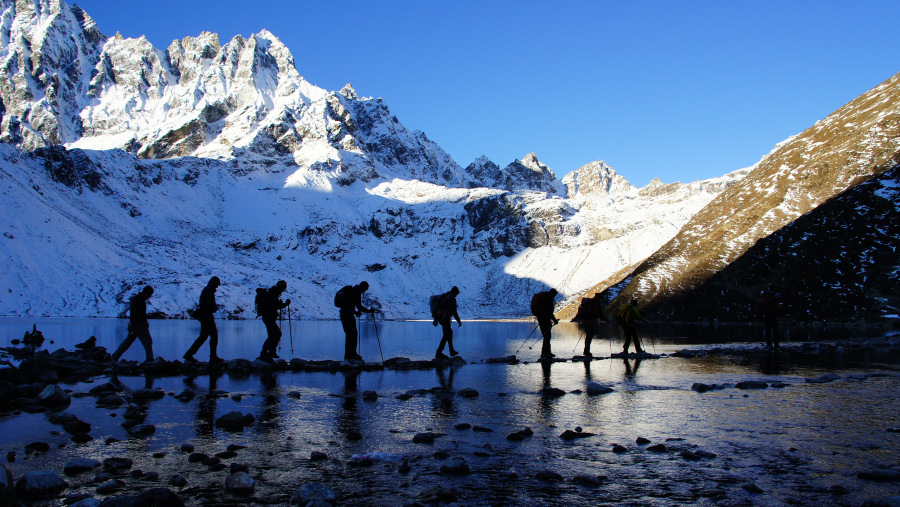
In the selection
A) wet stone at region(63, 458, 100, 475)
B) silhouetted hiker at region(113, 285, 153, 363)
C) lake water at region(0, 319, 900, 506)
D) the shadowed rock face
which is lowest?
lake water at region(0, 319, 900, 506)

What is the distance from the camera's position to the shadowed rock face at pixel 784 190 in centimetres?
7469

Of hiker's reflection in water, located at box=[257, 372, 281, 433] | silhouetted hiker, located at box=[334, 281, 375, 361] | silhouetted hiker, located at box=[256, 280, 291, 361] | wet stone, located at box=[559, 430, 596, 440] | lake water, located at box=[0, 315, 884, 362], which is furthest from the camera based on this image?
lake water, located at box=[0, 315, 884, 362]

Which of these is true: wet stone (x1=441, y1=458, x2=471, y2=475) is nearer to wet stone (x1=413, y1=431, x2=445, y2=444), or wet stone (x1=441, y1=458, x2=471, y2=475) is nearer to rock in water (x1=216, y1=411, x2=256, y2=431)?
wet stone (x1=413, y1=431, x2=445, y2=444)

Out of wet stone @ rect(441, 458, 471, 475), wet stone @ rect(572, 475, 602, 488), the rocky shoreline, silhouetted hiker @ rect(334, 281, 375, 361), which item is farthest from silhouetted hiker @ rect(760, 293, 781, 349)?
wet stone @ rect(441, 458, 471, 475)

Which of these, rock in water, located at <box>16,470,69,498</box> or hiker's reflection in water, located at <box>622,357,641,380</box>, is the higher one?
rock in water, located at <box>16,470,69,498</box>

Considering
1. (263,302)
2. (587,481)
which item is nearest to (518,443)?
(587,481)

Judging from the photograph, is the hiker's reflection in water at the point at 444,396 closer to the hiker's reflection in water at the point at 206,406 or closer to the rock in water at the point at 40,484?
the hiker's reflection in water at the point at 206,406

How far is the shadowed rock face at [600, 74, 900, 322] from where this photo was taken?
74.7 m

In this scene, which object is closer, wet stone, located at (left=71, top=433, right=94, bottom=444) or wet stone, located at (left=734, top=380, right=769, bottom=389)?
wet stone, located at (left=71, top=433, right=94, bottom=444)

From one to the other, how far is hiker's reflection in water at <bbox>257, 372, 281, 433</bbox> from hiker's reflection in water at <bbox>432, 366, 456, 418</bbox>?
3124 millimetres

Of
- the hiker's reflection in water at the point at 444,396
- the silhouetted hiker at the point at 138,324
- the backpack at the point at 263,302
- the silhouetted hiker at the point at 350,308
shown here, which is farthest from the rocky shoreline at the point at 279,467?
the backpack at the point at 263,302

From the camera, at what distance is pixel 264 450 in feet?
28.3

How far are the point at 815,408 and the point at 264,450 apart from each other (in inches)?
411

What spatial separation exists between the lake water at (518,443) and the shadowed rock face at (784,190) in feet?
203
